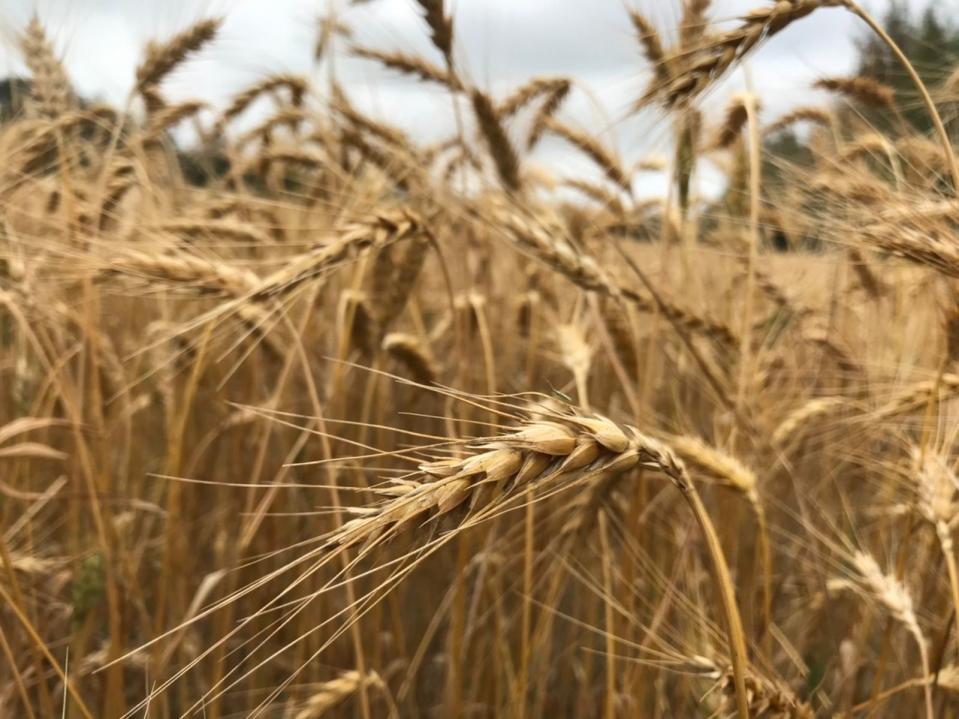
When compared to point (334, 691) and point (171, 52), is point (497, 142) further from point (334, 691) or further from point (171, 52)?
point (334, 691)

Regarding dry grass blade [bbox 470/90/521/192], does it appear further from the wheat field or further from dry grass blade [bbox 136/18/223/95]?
dry grass blade [bbox 136/18/223/95]

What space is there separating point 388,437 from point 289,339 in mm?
339

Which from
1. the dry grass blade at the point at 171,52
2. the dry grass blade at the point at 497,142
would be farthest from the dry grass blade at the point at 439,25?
the dry grass blade at the point at 171,52

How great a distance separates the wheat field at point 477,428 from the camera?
1.11 metres

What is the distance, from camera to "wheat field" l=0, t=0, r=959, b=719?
43.8 inches

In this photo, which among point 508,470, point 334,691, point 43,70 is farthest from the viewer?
point 43,70

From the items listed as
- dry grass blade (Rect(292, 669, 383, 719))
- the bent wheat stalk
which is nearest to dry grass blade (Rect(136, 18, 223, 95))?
dry grass blade (Rect(292, 669, 383, 719))

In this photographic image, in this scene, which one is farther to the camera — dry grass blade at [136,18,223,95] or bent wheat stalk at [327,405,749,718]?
dry grass blade at [136,18,223,95]

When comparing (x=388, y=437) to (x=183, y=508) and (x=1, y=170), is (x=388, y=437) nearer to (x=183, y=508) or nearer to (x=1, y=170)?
(x=183, y=508)

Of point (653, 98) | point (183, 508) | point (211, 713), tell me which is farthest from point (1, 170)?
point (653, 98)

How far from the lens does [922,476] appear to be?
3.69 feet

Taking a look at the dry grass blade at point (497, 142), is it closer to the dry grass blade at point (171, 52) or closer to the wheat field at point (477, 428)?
the wheat field at point (477, 428)

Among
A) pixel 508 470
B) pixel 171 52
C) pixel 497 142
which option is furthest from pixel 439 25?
pixel 508 470

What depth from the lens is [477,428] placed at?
1705mm
